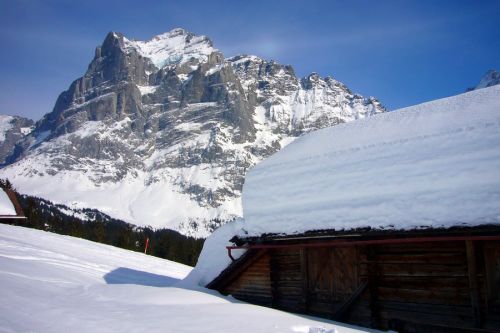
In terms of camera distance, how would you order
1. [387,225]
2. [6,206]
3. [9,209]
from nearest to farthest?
[387,225]
[9,209]
[6,206]

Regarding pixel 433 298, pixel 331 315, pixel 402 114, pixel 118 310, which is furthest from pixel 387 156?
pixel 118 310

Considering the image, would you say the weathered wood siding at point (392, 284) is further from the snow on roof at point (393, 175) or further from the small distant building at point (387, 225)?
the snow on roof at point (393, 175)

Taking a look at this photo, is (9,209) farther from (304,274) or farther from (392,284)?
(392,284)

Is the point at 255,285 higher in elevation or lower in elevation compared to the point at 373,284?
lower

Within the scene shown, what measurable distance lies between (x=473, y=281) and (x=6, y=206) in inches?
1552

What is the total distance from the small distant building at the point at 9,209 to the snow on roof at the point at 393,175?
3191 centimetres

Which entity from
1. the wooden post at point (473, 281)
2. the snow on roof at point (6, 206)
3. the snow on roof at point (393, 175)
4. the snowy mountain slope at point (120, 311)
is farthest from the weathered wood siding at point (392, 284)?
the snow on roof at point (6, 206)

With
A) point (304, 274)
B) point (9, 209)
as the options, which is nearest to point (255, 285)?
point (304, 274)

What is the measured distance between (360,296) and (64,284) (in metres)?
7.71

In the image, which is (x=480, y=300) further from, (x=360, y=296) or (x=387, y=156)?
(x=387, y=156)

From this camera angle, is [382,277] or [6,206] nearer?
[382,277]

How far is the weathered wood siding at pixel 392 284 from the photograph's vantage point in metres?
8.47

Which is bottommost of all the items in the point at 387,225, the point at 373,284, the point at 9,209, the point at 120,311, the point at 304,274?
the point at 120,311

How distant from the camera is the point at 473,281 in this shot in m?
8.41
